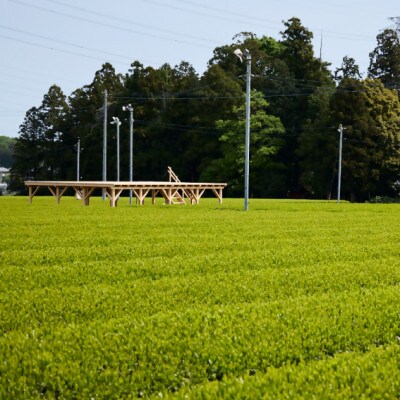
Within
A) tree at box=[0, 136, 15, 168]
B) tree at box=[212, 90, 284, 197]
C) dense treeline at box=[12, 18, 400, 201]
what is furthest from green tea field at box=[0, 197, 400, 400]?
tree at box=[0, 136, 15, 168]

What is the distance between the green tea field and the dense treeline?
42.0 m

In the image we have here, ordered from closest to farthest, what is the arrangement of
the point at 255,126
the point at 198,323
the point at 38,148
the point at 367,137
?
the point at 198,323
the point at 367,137
the point at 255,126
the point at 38,148

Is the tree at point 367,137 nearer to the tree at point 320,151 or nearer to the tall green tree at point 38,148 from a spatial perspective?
the tree at point 320,151

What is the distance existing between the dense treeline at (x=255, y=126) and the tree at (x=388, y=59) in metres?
0.10

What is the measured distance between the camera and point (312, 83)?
61031mm

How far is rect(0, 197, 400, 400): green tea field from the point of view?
3986 millimetres

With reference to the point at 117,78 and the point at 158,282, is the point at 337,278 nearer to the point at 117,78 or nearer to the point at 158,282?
the point at 158,282

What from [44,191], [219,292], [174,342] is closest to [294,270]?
[219,292]

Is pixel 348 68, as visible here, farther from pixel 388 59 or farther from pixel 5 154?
pixel 5 154

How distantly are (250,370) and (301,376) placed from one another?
39cm

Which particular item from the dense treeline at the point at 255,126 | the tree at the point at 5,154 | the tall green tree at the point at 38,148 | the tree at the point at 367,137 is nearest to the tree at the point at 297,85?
the dense treeline at the point at 255,126

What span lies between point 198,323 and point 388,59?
200 feet

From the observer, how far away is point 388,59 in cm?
6134

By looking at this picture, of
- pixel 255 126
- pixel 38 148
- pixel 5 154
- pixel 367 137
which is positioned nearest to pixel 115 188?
pixel 367 137
